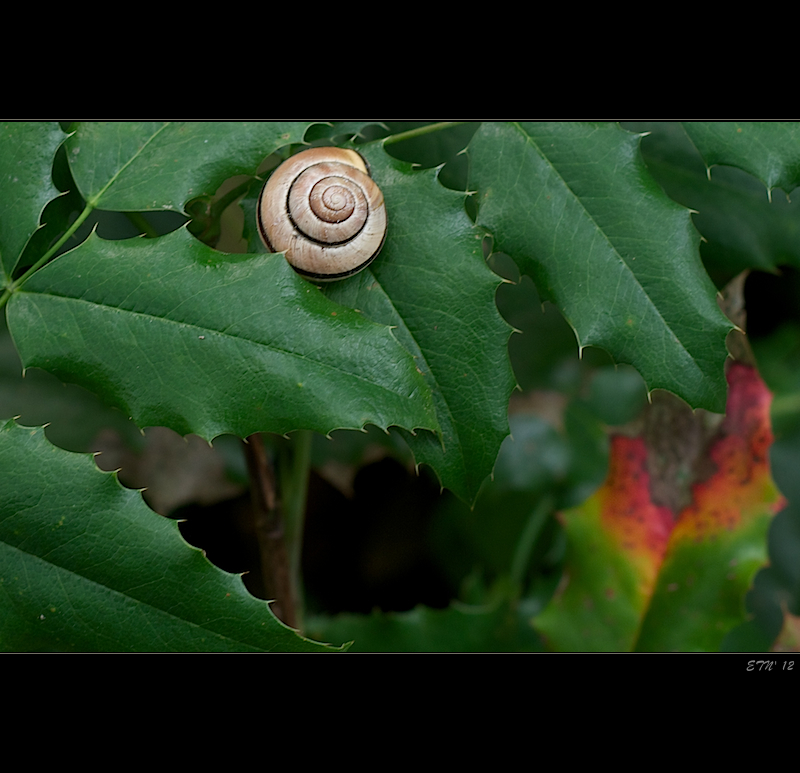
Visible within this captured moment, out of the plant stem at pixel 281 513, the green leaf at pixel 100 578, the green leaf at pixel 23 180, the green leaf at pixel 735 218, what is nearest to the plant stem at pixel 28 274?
the green leaf at pixel 23 180

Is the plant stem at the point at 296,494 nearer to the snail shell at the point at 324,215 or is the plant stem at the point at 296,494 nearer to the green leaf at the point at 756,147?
the snail shell at the point at 324,215

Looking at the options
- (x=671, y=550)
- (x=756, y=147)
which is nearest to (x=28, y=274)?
(x=756, y=147)

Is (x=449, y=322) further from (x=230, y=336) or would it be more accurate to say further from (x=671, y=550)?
(x=671, y=550)

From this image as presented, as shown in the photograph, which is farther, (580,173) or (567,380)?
(567,380)

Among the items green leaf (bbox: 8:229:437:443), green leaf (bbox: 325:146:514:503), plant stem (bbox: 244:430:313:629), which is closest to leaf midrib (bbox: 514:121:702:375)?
green leaf (bbox: 325:146:514:503)

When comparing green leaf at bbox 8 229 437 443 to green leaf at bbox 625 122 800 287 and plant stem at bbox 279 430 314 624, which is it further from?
green leaf at bbox 625 122 800 287

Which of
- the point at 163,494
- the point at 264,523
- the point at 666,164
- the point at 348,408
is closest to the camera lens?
the point at 348,408

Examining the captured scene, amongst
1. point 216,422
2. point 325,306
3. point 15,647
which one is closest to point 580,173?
point 325,306

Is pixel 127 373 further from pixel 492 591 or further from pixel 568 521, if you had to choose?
pixel 492 591
